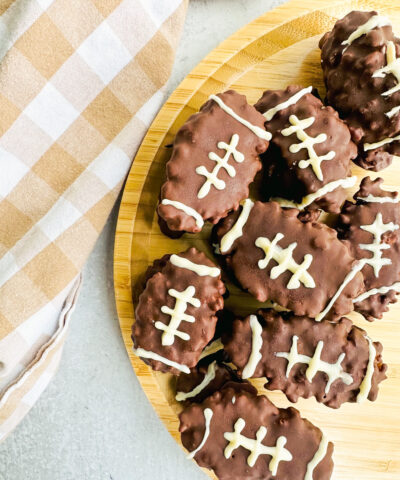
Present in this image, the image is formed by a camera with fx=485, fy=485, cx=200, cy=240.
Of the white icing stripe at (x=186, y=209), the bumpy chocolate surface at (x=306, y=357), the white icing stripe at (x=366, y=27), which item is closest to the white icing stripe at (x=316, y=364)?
the bumpy chocolate surface at (x=306, y=357)

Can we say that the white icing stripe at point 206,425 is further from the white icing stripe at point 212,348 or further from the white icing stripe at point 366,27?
the white icing stripe at point 366,27

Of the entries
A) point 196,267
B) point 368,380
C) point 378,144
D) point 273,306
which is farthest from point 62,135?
point 368,380

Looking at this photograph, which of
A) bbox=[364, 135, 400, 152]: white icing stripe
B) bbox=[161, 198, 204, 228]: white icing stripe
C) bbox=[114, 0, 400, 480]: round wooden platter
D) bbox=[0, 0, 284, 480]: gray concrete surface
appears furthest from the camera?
bbox=[0, 0, 284, 480]: gray concrete surface

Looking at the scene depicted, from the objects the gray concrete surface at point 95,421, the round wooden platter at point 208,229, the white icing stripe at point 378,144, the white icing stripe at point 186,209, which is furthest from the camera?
the gray concrete surface at point 95,421

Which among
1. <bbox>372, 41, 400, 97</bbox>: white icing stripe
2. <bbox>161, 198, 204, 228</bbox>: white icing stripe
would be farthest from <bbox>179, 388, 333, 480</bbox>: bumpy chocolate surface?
<bbox>372, 41, 400, 97</bbox>: white icing stripe

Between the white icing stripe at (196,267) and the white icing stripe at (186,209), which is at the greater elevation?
the white icing stripe at (186,209)

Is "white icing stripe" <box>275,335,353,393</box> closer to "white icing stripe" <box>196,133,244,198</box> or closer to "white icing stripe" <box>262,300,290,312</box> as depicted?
"white icing stripe" <box>262,300,290,312</box>

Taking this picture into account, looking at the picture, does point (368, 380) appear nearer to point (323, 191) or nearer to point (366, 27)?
point (323, 191)

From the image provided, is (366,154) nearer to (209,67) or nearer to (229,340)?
(209,67)
